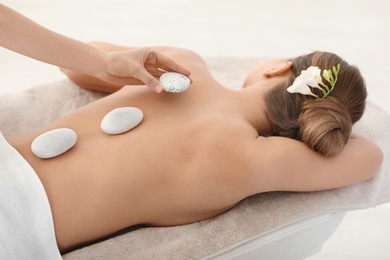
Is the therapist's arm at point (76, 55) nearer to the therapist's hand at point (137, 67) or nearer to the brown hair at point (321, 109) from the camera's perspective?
the therapist's hand at point (137, 67)

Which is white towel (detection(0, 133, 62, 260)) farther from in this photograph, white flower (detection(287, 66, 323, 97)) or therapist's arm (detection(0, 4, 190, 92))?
white flower (detection(287, 66, 323, 97))

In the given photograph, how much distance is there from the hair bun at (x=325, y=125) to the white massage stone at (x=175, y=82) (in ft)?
1.11

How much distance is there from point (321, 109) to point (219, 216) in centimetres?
42

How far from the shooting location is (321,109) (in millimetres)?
1414

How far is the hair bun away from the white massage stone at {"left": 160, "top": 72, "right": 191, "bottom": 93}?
1.11ft

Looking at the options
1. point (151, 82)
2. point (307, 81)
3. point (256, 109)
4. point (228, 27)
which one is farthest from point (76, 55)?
point (228, 27)

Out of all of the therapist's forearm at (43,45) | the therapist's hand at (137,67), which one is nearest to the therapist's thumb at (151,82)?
the therapist's hand at (137,67)

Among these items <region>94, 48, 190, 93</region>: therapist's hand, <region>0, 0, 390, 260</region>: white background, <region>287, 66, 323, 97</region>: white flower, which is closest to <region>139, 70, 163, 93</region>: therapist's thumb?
<region>94, 48, 190, 93</region>: therapist's hand

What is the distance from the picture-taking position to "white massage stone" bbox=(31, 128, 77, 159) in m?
1.34

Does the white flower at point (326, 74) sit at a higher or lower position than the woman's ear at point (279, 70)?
higher

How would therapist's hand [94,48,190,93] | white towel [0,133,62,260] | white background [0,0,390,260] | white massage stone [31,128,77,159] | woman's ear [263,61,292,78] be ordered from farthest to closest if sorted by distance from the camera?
white background [0,0,390,260]
woman's ear [263,61,292,78]
therapist's hand [94,48,190,93]
white massage stone [31,128,77,159]
white towel [0,133,62,260]

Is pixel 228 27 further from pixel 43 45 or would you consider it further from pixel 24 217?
pixel 24 217

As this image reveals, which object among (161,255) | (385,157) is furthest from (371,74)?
(161,255)

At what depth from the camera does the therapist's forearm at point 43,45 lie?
139 centimetres
